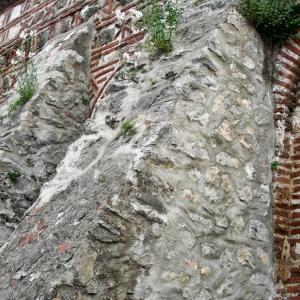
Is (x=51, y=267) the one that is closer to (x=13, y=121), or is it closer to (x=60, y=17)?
(x=13, y=121)

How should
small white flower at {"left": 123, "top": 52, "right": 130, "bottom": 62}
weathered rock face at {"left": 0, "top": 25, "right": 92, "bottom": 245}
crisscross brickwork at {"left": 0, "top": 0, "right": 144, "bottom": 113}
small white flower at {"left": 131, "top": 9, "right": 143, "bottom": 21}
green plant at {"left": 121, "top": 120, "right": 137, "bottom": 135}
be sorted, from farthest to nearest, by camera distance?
crisscross brickwork at {"left": 0, "top": 0, "right": 144, "bottom": 113} → small white flower at {"left": 131, "top": 9, "right": 143, "bottom": 21} → weathered rock face at {"left": 0, "top": 25, "right": 92, "bottom": 245} → small white flower at {"left": 123, "top": 52, "right": 130, "bottom": 62} → green plant at {"left": 121, "top": 120, "right": 137, "bottom": 135}

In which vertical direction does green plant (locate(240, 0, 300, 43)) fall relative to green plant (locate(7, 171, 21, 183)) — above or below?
above

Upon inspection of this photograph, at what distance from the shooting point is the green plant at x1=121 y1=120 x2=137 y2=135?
4.09 meters

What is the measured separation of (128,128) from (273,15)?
1.66 meters

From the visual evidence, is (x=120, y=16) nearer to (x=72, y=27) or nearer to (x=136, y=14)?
(x=136, y=14)

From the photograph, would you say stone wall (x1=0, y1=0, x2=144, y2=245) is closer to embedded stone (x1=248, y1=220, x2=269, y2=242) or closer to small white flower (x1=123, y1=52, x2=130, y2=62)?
small white flower (x1=123, y1=52, x2=130, y2=62)

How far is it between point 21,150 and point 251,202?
231cm

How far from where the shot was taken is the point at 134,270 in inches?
136

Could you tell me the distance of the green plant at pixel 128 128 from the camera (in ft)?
13.4

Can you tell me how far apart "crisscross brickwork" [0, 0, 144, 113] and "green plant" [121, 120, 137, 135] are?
3.54ft

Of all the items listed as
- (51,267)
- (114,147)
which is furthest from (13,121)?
(51,267)

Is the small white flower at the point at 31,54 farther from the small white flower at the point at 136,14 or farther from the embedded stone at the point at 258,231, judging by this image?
the embedded stone at the point at 258,231

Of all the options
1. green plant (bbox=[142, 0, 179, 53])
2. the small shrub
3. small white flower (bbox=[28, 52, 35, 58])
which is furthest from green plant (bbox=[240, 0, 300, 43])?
small white flower (bbox=[28, 52, 35, 58])

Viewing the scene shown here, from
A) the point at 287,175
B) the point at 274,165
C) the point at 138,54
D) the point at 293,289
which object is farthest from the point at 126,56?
the point at 293,289
